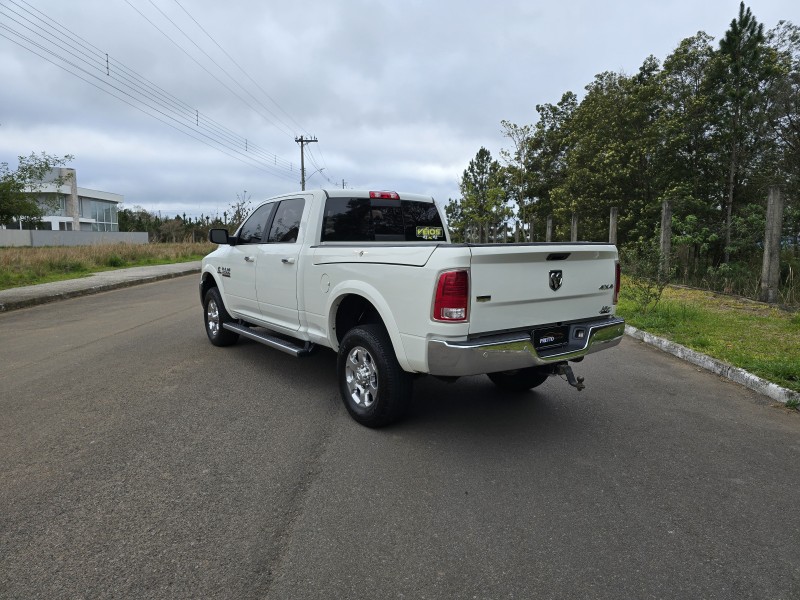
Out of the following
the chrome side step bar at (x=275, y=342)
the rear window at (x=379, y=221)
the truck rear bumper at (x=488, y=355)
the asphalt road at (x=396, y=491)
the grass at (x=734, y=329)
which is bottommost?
the asphalt road at (x=396, y=491)

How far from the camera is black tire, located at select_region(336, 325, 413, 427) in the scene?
405 centimetres

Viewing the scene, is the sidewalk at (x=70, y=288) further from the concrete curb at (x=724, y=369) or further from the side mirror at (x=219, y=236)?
the concrete curb at (x=724, y=369)

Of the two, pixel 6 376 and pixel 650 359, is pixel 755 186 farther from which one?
pixel 6 376

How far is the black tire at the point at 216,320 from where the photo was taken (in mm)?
7121

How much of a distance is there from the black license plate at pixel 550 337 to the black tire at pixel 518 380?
650 mm

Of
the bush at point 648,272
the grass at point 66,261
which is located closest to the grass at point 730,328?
the bush at point 648,272

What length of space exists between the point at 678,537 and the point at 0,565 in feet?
11.2

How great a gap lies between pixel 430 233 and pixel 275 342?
2.08 metres

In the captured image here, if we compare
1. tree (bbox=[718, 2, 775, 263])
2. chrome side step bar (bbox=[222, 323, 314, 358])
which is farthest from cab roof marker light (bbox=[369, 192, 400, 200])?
tree (bbox=[718, 2, 775, 263])

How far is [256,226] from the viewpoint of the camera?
21.1 ft

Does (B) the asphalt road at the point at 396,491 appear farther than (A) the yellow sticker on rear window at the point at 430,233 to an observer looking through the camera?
No

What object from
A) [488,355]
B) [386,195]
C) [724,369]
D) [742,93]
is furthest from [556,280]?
[742,93]

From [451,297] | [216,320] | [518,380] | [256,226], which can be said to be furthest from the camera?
[216,320]

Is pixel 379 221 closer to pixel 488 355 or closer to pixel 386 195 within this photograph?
pixel 386 195
